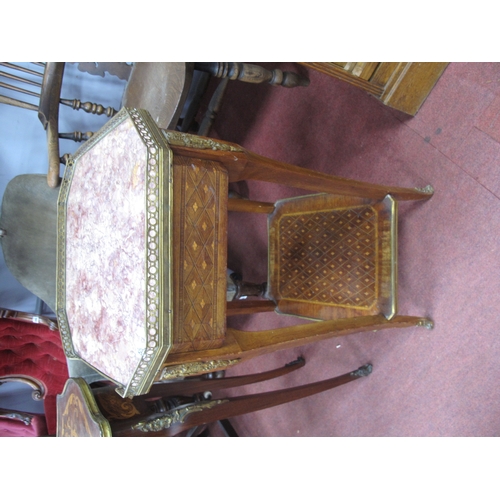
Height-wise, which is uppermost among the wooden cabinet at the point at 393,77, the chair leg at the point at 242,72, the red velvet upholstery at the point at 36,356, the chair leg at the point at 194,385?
the wooden cabinet at the point at 393,77

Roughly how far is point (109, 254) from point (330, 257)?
3.00 feet

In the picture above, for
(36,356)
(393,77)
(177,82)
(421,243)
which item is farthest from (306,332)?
(36,356)

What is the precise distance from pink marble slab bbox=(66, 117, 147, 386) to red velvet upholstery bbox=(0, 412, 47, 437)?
100cm

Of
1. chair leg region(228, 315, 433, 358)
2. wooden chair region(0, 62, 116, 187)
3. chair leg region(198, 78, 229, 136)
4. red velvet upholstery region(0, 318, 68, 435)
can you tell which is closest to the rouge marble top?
chair leg region(228, 315, 433, 358)

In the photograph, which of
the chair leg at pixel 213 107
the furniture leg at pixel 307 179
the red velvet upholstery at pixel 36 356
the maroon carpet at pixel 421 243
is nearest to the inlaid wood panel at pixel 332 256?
the furniture leg at pixel 307 179

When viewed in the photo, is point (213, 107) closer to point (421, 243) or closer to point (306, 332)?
point (421, 243)

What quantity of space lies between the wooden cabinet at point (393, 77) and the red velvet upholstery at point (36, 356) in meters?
1.64

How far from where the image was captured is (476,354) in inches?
58.6

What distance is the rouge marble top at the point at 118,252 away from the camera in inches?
36.7

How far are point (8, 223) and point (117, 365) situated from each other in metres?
1.17

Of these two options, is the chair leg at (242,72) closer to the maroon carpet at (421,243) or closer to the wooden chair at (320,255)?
the maroon carpet at (421,243)

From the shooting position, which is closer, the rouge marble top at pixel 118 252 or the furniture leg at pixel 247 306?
the rouge marble top at pixel 118 252

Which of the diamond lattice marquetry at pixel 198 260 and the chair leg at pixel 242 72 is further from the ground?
the chair leg at pixel 242 72

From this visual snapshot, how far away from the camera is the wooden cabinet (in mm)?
1419
